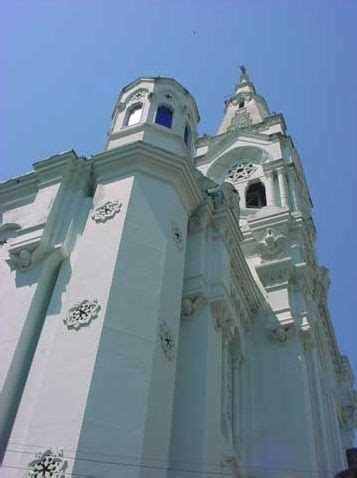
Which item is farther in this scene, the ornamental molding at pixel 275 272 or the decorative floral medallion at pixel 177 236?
the ornamental molding at pixel 275 272

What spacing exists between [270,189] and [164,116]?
30.3 ft

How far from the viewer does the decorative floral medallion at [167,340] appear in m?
13.4

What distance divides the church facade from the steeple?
1325 cm

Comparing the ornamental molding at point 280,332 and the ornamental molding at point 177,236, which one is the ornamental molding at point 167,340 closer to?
the ornamental molding at point 177,236

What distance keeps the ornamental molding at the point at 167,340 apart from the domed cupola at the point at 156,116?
695 cm

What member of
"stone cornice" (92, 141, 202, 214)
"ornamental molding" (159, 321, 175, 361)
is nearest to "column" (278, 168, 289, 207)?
"stone cornice" (92, 141, 202, 214)

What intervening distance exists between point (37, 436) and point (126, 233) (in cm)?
566

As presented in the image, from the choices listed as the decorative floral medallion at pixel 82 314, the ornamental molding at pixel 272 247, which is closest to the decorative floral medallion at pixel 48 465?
the decorative floral medallion at pixel 82 314

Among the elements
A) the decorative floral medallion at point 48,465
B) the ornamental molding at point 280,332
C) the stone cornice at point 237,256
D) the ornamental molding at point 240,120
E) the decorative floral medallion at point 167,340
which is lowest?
the decorative floral medallion at point 48,465

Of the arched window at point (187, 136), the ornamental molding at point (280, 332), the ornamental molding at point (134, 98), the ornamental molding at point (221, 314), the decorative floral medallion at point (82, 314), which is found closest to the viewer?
the decorative floral medallion at point (82, 314)

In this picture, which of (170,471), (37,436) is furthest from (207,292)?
(37,436)

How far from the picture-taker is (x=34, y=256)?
15281 mm

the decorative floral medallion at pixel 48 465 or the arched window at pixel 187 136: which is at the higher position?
the arched window at pixel 187 136

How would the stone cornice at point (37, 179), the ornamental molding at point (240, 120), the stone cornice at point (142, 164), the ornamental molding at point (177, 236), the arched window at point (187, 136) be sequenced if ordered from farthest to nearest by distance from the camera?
the ornamental molding at point (240, 120) < the arched window at point (187, 136) < the stone cornice at point (37, 179) < the stone cornice at point (142, 164) < the ornamental molding at point (177, 236)
